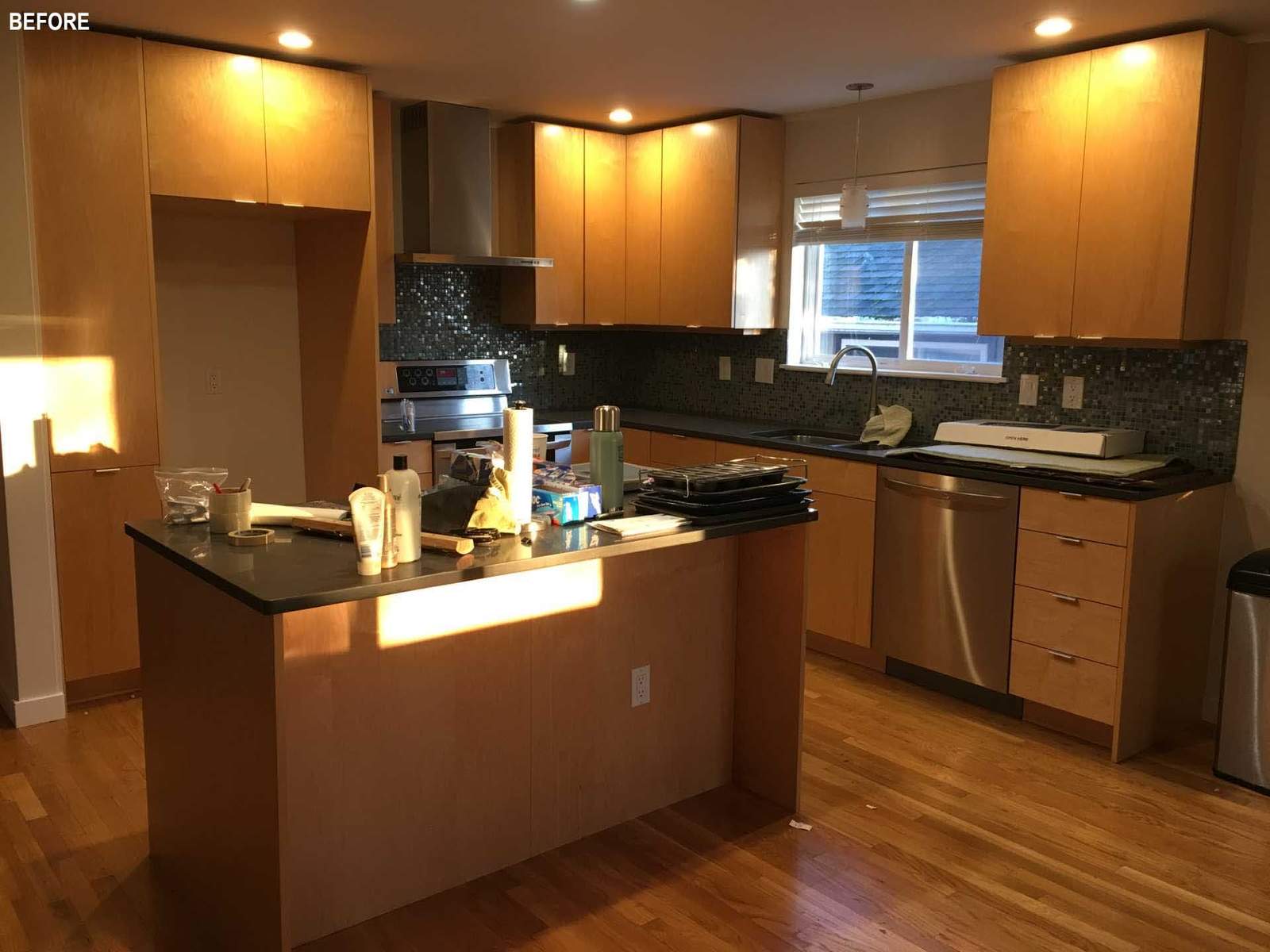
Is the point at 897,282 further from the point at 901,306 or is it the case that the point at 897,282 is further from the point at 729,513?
the point at 729,513

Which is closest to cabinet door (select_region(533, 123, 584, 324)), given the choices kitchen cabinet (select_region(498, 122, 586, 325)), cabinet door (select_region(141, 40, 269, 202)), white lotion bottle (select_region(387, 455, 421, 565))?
kitchen cabinet (select_region(498, 122, 586, 325))

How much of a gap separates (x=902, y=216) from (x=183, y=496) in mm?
3280

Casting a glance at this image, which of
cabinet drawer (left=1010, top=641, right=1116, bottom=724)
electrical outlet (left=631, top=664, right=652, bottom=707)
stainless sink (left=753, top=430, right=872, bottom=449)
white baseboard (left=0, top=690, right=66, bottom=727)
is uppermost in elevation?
stainless sink (left=753, top=430, right=872, bottom=449)

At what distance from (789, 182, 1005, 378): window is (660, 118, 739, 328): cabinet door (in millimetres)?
369

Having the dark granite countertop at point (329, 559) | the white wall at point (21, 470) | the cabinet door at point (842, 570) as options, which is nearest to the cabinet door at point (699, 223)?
the cabinet door at point (842, 570)

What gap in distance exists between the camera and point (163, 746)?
2660 millimetres

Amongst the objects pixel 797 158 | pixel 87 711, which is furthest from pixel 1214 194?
pixel 87 711

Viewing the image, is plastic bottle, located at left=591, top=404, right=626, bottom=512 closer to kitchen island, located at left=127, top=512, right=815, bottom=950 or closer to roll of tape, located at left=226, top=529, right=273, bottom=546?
kitchen island, located at left=127, top=512, right=815, bottom=950

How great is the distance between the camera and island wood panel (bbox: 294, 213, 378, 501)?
446cm

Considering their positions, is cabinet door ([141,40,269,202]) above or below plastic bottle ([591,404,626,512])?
above

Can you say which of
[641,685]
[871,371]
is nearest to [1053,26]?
[871,371]

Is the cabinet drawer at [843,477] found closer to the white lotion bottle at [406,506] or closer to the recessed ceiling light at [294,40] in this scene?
the white lotion bottle at [406,506]

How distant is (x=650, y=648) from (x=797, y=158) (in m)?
2.96

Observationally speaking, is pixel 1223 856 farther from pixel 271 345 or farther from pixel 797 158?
pixel 271 345
